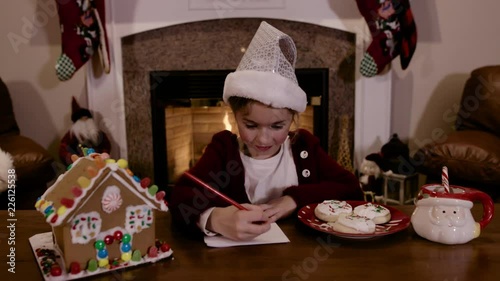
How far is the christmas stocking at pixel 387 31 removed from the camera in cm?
254

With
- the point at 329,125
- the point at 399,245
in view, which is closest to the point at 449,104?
the point at 329,125

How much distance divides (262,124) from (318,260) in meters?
0.39

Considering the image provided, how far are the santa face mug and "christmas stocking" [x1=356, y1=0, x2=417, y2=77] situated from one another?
1.67m

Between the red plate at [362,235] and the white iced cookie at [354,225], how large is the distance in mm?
11

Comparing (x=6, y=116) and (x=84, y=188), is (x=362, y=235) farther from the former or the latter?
(x=6, y=116)

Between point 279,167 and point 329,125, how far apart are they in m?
1.51

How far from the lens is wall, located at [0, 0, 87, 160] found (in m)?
2.77

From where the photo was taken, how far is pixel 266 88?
1.15 m

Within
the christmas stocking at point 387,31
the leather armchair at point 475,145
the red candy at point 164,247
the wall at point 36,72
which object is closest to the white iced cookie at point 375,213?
the red candy at point 164,247

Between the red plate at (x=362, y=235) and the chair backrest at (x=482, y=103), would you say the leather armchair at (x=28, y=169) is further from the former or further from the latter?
the chair backrest at (x=482, y=103)

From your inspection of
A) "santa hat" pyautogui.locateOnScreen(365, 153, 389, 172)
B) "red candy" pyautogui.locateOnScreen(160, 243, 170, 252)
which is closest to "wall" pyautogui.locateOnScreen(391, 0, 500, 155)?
"santa hat" pyautogui.locateOnScreen(365, 153, 389, 172)

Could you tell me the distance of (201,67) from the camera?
2734 millimetres

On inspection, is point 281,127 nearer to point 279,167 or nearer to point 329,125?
point 279,167

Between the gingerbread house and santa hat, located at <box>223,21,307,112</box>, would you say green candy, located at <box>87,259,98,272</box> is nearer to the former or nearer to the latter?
the gingerbread house
